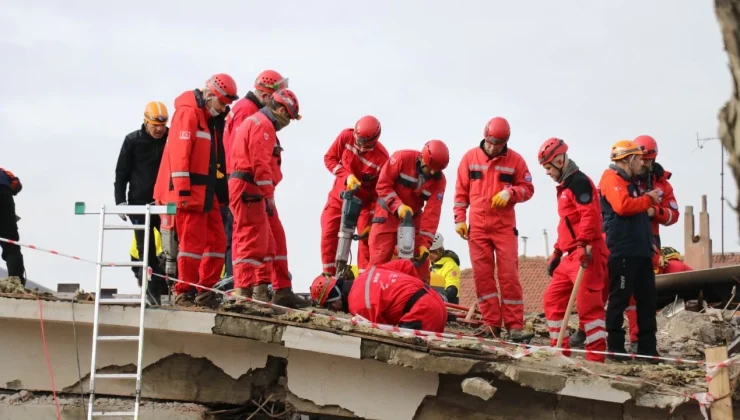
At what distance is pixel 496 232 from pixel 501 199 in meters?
0.34

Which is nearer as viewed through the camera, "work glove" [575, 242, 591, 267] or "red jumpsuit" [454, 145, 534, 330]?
"work glove" [575, 242, 591, 267]

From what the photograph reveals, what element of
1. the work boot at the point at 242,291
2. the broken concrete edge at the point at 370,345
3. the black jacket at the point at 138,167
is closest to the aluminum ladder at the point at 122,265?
the broken concrete edge at the point at 370,345

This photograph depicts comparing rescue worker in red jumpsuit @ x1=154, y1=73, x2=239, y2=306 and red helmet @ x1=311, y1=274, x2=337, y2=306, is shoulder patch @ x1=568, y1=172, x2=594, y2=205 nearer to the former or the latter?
red helmet @ x1=311, y1=274, x2=337, y2=306

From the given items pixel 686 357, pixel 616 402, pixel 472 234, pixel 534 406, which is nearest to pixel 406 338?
pixel 534 406

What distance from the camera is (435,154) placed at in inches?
410

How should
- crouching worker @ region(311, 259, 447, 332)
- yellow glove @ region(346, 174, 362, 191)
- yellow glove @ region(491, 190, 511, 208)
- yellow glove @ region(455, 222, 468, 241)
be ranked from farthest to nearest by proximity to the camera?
yellow glove @ region(346, 174, 362, 191), yellow glove @ region(455, 222, 468, 241), yellow glove @ region(491, 190, 511, 208), crouching worker @ region(311, 259, 447, 332)

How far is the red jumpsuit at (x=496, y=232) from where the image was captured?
32.2 ft

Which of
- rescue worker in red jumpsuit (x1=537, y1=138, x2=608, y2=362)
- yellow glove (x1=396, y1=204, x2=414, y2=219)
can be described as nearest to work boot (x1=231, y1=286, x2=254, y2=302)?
yellow glove (x1=396, y1=204, x2=414, y2=219)

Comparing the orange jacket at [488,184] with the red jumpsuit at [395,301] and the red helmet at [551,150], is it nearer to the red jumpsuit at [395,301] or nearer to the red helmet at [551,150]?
the red helmet at [551,150]

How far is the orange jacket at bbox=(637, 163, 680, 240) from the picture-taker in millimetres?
11164

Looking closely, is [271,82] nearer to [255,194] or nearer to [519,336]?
[255,194]

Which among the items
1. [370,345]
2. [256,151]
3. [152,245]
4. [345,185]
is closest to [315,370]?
[370,345]

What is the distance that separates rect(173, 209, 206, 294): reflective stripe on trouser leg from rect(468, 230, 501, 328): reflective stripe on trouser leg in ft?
8.99

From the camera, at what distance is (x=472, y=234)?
394 inches
